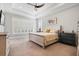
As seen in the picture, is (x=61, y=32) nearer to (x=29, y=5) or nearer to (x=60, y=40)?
(x=60, y=40)

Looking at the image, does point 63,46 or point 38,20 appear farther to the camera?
point 38,20

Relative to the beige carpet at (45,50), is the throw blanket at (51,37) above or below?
above

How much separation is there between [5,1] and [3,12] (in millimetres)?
262

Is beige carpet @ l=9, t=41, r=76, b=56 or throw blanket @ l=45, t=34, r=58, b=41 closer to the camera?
beige carpet @ l=9, t=41, r=76, b=56

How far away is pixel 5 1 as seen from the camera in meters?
1.63

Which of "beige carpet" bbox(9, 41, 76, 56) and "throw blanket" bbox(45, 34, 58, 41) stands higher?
"throw blanket" bbox(45, 34, 58, 41)

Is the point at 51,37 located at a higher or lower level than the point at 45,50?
higher

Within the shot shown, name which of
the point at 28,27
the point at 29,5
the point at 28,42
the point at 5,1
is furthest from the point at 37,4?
the point at 28,42

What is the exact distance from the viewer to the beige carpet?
5.37ft

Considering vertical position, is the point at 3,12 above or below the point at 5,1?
below

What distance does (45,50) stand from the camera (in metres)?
1.72

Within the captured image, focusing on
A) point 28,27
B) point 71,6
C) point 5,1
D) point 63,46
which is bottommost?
point 63,46

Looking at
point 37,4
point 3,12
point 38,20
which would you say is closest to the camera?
point 3,12

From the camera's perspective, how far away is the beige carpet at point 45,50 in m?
1.64
